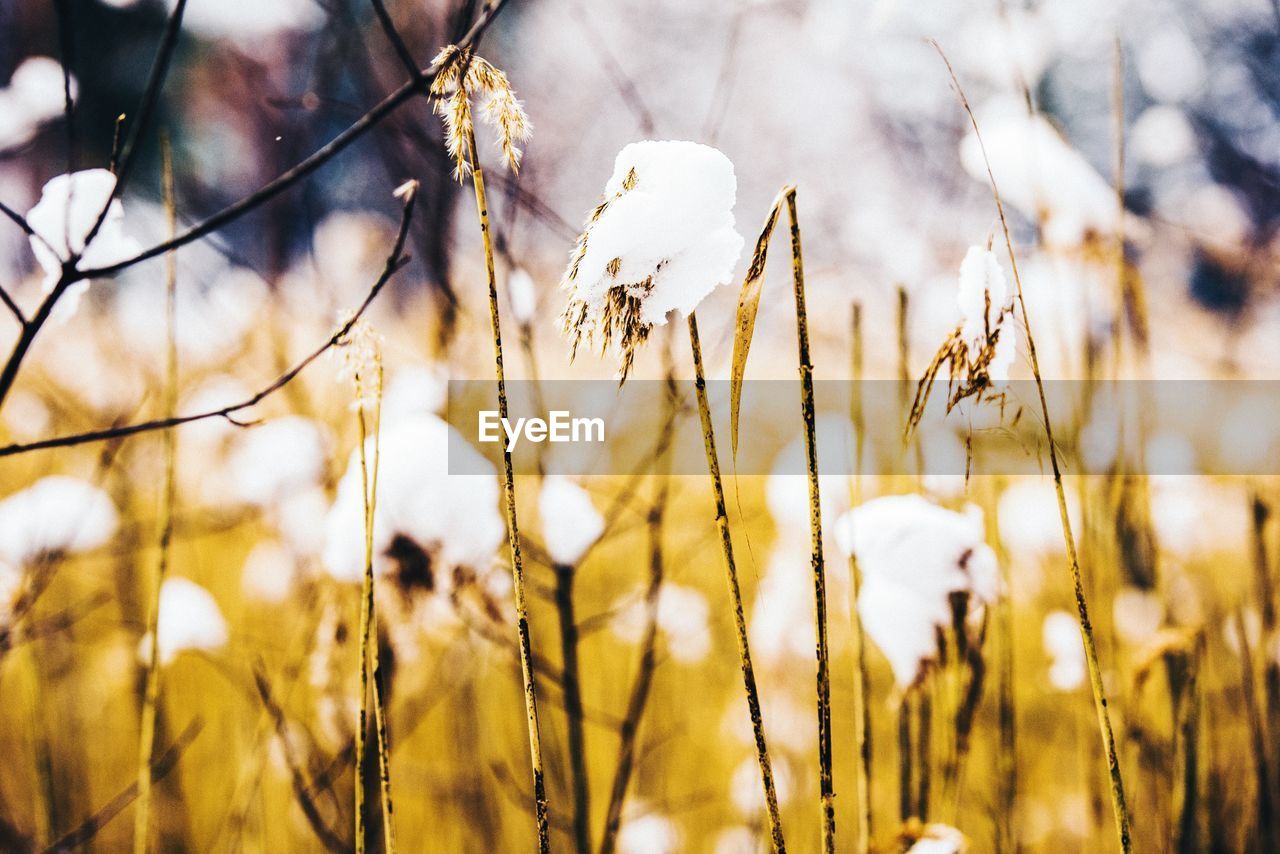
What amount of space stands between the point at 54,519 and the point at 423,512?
18.5 inches

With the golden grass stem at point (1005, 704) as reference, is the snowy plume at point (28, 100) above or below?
above

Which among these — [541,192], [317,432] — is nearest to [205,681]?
[317,432]

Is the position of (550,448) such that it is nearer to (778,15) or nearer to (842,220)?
(842,220)

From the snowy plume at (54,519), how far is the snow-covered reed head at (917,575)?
0.86 m

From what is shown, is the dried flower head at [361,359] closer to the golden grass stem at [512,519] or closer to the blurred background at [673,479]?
the golden grass stem at [512,519]

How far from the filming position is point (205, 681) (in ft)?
2.67

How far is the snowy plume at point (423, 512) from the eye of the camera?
2.43 feet

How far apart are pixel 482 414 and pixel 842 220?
0.47m

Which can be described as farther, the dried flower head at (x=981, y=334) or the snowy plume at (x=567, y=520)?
the snowy plume at (x=567, y=520)

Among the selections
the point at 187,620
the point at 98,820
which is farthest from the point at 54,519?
the point at 98,820

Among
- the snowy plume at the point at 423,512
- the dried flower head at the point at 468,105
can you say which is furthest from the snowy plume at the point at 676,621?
the dried flower head at the point at 468,105

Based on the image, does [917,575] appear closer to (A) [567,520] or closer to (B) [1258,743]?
(A) [567,520]

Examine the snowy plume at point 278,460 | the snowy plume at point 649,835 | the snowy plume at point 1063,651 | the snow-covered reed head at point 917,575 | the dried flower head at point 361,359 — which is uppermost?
the dried flower head at point 361,359

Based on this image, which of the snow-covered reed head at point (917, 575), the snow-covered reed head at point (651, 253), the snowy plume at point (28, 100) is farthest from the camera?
the snowy plume at point (28, 100)
